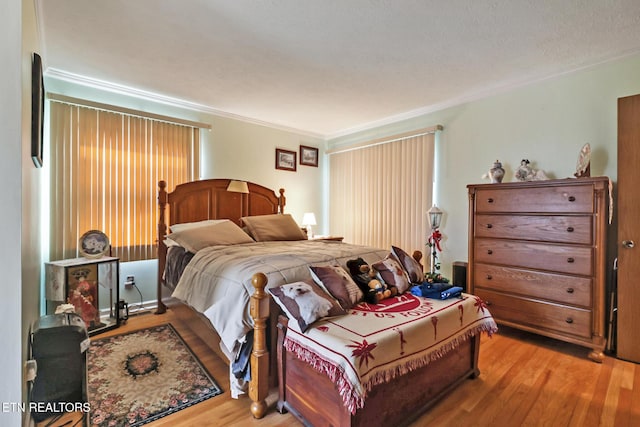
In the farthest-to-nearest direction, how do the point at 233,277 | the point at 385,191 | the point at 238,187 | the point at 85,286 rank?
the point at 385,191
the point at 238,187
the point at 85,286
the point at 233,277

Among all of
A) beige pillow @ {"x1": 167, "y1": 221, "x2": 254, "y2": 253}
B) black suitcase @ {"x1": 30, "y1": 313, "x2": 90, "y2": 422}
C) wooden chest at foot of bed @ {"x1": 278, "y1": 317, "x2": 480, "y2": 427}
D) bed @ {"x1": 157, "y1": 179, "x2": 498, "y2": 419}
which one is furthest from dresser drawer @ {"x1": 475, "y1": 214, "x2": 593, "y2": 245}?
black suitcase @ {"x1": 30, "y1": 313, "x2": 90, "y2": 422}

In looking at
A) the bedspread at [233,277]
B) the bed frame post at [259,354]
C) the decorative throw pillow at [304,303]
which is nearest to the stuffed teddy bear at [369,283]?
the bedspread at [233,277]

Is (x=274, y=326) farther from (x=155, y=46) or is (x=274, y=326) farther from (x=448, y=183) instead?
(x=448, y=183)

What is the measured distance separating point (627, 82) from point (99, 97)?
473cm

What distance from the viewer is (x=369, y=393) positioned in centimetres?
133

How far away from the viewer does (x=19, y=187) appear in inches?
43.8

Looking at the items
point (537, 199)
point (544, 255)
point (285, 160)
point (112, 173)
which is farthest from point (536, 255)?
point (112, 173)

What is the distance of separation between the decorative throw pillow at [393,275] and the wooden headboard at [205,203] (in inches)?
89.0

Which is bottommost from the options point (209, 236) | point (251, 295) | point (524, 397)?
point (524, 397)

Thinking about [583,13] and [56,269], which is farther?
[56,269]

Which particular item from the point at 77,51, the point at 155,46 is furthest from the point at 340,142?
the point at 77,51

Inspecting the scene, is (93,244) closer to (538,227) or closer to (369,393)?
(369,393)

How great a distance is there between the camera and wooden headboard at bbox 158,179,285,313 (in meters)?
3.22

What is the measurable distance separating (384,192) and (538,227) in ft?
6.45
